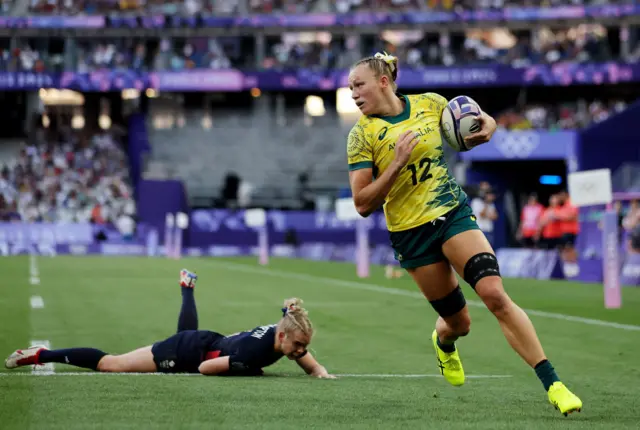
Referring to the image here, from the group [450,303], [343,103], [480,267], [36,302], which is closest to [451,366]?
[450,303]

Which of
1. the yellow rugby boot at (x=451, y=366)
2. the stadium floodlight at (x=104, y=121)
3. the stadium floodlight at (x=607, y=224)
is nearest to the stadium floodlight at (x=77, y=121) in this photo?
the stadium floodlight at (x=104, y=121)

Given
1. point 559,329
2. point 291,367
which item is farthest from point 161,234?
point 291,367

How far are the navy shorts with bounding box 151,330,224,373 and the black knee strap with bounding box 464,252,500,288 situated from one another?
269 cm

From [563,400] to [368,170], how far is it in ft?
6.09

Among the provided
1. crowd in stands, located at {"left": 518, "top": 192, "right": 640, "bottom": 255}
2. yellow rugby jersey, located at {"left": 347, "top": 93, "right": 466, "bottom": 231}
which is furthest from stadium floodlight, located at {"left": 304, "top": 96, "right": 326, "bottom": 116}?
yellow rugby jersey, located at {"left": 347, "top": 93, "right": 466, "bottom": 231}

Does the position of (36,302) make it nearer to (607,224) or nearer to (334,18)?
(607,224)

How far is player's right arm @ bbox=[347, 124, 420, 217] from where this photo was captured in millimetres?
7320

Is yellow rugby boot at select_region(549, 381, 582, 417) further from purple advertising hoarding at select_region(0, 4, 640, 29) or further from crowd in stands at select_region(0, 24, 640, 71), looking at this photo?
purple advertising hoarding at select_region(0, 4, 640, 29)

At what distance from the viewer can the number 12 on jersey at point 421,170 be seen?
7699 millimetres

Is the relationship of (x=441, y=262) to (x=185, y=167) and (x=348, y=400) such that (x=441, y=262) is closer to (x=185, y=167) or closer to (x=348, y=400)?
(x=348, y=400)

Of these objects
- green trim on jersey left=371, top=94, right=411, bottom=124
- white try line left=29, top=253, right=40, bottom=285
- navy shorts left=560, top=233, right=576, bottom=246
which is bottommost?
white try line left=29, top=253, right=40, bottom=285

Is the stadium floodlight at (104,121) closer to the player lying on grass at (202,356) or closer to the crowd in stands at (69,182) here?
the crowd in stands at (69,182)

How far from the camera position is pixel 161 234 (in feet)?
154

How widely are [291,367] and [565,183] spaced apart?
124 ft
